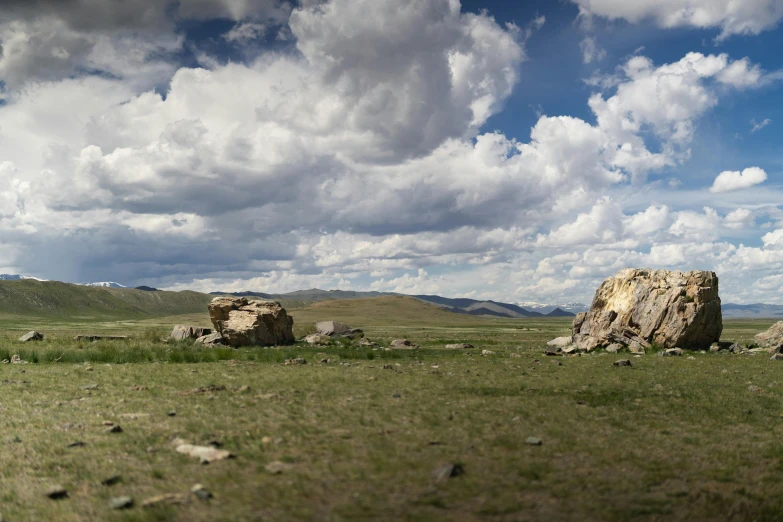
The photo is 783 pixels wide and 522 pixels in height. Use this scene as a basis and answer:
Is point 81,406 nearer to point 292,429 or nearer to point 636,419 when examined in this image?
point 292,429

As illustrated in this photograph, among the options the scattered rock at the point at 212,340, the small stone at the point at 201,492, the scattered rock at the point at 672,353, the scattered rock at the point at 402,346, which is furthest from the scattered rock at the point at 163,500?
the scattered rock at the point at 212,340

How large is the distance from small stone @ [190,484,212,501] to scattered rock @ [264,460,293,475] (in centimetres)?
101

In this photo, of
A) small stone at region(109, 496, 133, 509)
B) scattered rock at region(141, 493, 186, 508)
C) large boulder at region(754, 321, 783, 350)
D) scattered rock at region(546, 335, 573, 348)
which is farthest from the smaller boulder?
small stone at region(109, 496, 133, 509)

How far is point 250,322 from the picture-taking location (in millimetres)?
Answer: 41562

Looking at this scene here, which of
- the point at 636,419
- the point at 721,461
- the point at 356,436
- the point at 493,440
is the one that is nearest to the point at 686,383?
the point at 636,419

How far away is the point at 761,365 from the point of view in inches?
1057

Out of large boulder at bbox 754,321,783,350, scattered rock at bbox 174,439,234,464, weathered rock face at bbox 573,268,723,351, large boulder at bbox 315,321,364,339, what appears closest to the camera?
scattered rock at bbox 174,439,234,464

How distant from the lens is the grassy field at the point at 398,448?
7.32 m

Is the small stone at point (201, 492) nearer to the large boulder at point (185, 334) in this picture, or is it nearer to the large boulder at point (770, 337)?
the large boulder at point (185, 334)

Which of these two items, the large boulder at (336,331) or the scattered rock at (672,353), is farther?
the large boulder at (336,331)

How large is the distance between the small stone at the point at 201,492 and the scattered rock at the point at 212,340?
34.0m

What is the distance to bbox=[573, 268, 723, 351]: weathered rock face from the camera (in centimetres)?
3856

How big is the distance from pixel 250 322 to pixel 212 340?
305 centimetres

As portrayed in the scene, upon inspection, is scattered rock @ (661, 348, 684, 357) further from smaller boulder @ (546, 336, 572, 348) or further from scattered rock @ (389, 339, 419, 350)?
scattered rock @ (389, 339, 419, 350)
